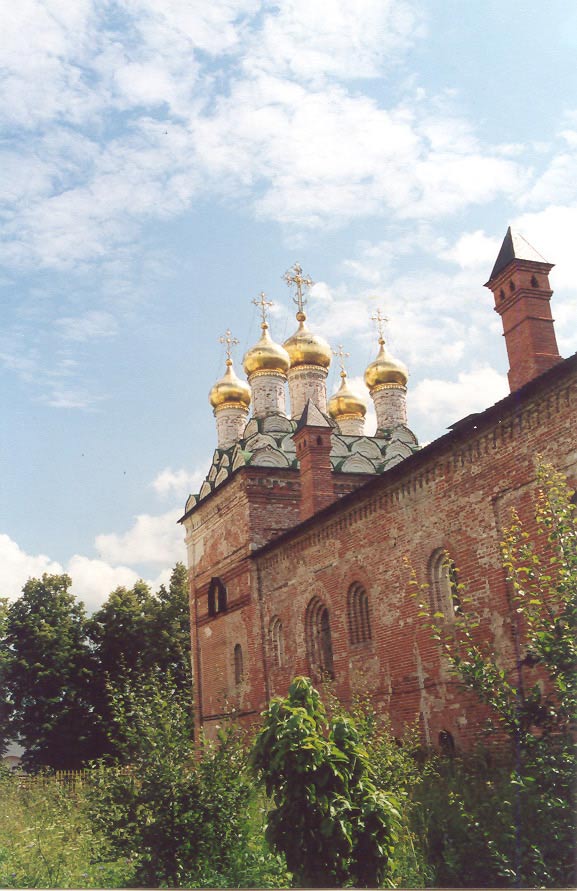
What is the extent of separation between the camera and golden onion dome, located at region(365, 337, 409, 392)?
25531 millimetres

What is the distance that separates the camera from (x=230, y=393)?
26281 millimetres

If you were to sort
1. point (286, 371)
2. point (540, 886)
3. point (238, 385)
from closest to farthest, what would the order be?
point (540, 886) → point (286, 371) → point (238, 385)

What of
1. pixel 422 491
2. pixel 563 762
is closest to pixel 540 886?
pixel 563 762

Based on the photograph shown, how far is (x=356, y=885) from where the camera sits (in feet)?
19.4

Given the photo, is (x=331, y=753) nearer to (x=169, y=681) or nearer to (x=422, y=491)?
(x=169, y=681)

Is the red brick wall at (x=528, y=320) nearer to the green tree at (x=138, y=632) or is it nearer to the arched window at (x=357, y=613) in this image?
the arched window at (x=357, y=613)

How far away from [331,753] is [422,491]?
6665 millimetres

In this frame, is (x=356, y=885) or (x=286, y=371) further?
(x=286, y=371)

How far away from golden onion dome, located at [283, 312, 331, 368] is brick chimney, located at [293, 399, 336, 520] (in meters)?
6.24

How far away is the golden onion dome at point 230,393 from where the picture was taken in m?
26.3

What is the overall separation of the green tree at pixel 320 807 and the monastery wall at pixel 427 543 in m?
3.05

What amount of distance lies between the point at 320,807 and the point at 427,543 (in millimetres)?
6610

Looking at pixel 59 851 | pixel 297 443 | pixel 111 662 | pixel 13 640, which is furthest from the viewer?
pixel 111 662

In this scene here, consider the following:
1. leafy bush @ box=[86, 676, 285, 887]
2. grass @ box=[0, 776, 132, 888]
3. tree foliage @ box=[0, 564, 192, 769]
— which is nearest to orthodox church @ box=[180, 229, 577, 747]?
leafy bush @ box=[86, 676, 285, 887]
